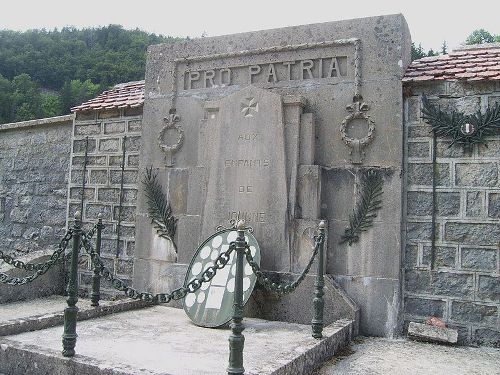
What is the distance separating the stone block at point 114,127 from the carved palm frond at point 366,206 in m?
3.90

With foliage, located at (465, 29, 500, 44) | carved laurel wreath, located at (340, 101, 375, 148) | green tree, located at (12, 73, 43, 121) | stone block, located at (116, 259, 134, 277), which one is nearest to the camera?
carved laurel wreath, located at (340, 101, 375, 148)

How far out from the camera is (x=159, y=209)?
23.3ft

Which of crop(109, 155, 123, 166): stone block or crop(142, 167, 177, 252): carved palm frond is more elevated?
crop(109, 155, 123, 166): stone block

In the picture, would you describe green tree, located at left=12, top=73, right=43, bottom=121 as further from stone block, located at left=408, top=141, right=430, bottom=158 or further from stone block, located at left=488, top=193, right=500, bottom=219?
stone block, located at left=488, top=193, right=500, bottom=219

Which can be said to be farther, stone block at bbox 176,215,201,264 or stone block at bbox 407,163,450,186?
stone block at bbox 176,215,201,264

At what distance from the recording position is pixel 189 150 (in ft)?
23.1

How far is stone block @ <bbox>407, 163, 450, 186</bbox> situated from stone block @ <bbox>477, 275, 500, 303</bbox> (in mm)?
1122

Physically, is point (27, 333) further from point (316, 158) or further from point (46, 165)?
point (46, 165)

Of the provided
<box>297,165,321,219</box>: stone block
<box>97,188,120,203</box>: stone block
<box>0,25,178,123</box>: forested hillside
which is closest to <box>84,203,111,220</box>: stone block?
<box>97,188,120,203</box>: stone block

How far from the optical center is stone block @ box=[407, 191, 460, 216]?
5.69 m

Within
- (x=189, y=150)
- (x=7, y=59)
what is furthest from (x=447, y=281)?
(x=7, y=59)

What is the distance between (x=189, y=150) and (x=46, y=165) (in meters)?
3.31

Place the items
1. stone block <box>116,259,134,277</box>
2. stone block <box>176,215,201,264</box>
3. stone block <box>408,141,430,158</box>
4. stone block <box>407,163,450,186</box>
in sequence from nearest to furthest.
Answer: stone block <box>407,163,450,186</box>, stone block <box>408,141,430,158</box>, stone block <box>176,215,201,264</box>, stone block <box>116,259,134,277</box>

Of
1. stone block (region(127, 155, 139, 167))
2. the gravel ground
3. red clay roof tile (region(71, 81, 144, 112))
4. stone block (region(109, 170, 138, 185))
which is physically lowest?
the gravel ground
